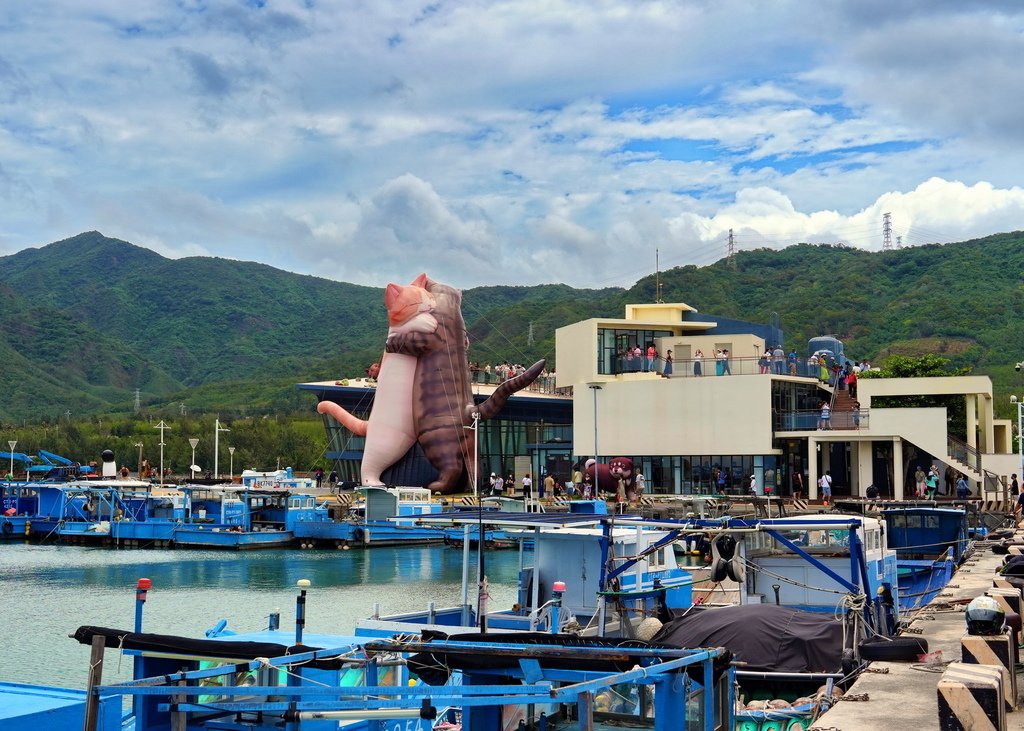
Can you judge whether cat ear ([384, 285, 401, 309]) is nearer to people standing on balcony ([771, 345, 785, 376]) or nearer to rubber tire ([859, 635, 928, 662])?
people standing on balcony ([771, 345, 785, 376])

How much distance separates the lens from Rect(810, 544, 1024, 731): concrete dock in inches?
388

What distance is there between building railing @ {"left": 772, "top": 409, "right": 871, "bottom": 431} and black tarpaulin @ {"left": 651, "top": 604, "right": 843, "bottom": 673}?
126 ft

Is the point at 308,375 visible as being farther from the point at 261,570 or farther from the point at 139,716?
the point at 139,716

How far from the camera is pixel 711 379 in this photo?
59156 mm

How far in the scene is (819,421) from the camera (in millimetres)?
56938

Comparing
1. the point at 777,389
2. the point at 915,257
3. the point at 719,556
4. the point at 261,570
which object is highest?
the point at 915,257

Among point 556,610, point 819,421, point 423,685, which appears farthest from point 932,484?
point 423,685

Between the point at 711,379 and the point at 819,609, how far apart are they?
35.9m

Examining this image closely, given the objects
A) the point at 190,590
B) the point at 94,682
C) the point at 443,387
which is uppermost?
the point at 443,387

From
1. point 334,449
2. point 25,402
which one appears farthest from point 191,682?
point 25,402

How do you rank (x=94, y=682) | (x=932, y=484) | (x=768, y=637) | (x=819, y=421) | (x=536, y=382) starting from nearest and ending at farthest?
(x=94, y=682) < (x=768, y=637) < (x=932, y=484) < (x=819, y=421) < (x=536, y=382)

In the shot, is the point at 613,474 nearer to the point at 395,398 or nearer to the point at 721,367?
the point at 721,367

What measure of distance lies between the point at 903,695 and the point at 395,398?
2098 inches

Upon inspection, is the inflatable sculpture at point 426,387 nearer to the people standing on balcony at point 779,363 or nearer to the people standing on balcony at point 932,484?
the people standing on balcony at point 779,363
